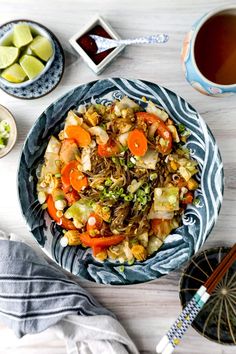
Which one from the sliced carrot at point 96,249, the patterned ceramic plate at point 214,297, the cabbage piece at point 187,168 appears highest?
→ the cabbage piece at point 187,168

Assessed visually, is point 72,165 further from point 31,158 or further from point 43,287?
point 43,287

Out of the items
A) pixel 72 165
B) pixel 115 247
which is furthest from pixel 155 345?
pixel 72 165

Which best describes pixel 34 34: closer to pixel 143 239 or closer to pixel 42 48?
pixel 42 48

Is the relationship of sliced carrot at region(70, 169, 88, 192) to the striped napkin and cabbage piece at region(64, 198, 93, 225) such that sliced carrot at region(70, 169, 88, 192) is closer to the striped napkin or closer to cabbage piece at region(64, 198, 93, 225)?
cabbage piece at region(64, 198, 93, 225)

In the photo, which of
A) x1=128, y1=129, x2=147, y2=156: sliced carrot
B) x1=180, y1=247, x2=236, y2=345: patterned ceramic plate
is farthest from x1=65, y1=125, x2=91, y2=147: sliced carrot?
x1=180, y1=247, x2=236, y2=345: patterned ceramic plate

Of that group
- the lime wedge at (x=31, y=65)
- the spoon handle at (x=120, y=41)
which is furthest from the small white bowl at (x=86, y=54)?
the lime wedge at (x=31, y=65)

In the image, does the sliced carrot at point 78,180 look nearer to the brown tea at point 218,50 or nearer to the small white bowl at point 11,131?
the small white bowl at point 11,131
